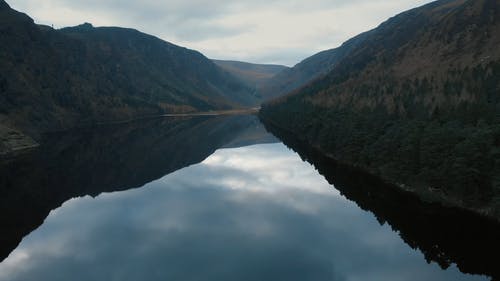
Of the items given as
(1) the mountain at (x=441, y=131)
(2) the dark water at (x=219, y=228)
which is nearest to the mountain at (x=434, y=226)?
(2) the dark water at (x=219, y=228)

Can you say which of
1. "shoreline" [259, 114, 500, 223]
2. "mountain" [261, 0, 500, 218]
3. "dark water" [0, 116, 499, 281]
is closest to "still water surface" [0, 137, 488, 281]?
"dark water" [0, 116, 499, 281]

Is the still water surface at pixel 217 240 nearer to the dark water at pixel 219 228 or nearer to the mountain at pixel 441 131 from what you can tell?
the dark water at pixel 219 228

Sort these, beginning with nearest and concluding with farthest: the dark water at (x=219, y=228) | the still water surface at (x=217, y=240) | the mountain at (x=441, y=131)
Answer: the still water surface at (x=217, y=240) < the dark water at (x=219, y=228) < the mountain at (x=441, y=131)

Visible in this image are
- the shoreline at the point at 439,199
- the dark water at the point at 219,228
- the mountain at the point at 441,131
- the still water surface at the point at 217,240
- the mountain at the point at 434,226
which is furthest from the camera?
the mountain at the point at 441,131

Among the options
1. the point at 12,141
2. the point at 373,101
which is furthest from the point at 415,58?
the point at 12,141

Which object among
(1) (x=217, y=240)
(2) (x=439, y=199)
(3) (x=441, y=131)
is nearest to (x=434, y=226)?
(2) (x=439, y=199)
